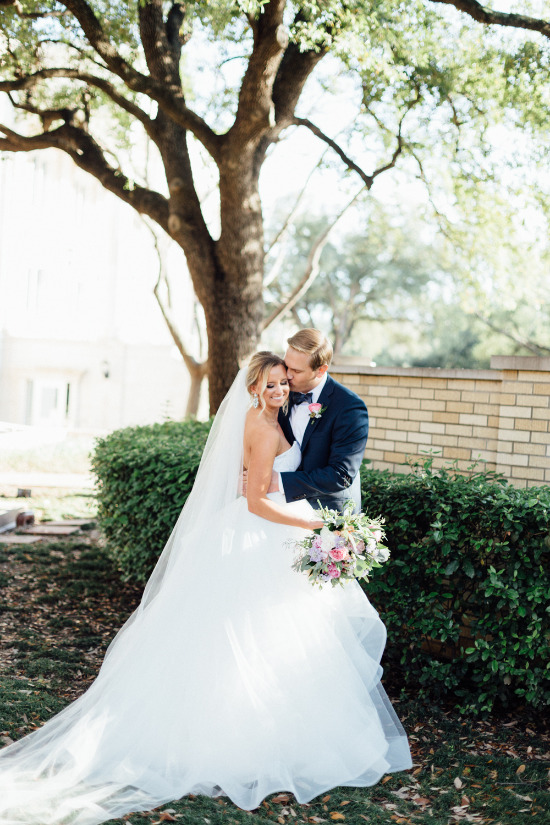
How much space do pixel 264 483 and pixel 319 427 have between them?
1.49ft

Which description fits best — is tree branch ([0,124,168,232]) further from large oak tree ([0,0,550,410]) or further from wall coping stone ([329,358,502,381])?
wall coping stone ([329,358,502,381])

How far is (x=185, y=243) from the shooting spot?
991 centimetres

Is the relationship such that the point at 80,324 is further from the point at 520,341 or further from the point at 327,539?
→ the point at 327,539

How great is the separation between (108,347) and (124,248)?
3.68m

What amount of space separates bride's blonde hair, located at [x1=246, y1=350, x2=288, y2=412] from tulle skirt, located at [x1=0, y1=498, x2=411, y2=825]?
2.42ft

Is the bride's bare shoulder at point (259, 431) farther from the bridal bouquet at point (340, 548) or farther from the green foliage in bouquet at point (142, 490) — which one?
the green foliage in bouquet at point (142, 490)

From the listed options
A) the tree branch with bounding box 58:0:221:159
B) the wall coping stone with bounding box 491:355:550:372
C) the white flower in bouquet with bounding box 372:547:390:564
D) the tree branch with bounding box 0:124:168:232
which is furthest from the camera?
the tree branch with bounding box 0:124:168:232

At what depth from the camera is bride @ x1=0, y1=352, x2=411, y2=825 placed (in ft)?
12.0

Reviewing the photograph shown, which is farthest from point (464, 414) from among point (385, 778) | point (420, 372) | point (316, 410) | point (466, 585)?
point (385, 778)

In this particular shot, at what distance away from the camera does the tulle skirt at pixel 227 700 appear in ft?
11.8

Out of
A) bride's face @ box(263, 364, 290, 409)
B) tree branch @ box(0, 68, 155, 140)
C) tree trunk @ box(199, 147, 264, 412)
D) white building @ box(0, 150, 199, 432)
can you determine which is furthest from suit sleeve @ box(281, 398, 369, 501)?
white building @ box(0, 150, 199, 432)

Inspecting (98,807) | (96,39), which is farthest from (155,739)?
(96,39)

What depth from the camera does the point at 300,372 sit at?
4.07 meters

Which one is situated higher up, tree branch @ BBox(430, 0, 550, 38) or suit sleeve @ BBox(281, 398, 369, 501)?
tree branch @ BBox(430, 0, 550, 38)
